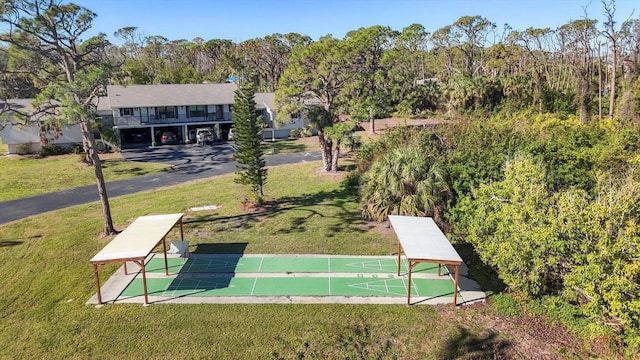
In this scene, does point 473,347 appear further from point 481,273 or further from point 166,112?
point 166,112

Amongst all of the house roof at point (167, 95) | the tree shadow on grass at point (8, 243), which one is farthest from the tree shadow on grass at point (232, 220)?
the house roof at point (167, 95)

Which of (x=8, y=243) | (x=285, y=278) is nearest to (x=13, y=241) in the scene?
(x=8, y=243)

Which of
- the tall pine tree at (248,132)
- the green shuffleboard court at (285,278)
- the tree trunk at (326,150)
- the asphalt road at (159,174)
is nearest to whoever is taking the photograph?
the green shuffleboard court at (285,278)

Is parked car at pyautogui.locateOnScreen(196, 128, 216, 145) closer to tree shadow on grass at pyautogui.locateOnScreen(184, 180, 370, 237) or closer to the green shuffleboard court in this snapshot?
tree shadow on grass at pyautogui.locateOnScreen(184, 180, 370, 237)

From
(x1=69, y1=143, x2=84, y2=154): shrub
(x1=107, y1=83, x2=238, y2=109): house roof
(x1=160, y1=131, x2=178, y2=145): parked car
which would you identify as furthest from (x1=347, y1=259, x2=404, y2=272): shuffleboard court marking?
(x1=160, y1=131, x2=178, y2=145): parked car

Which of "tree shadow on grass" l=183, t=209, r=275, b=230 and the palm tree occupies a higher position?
the palm tree

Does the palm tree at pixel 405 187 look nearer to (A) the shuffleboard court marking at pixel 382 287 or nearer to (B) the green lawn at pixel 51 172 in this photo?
(A) the shuffleboard court marking at pixel 382 287

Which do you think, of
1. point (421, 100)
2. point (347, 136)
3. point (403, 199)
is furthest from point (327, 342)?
point (421, 100)
